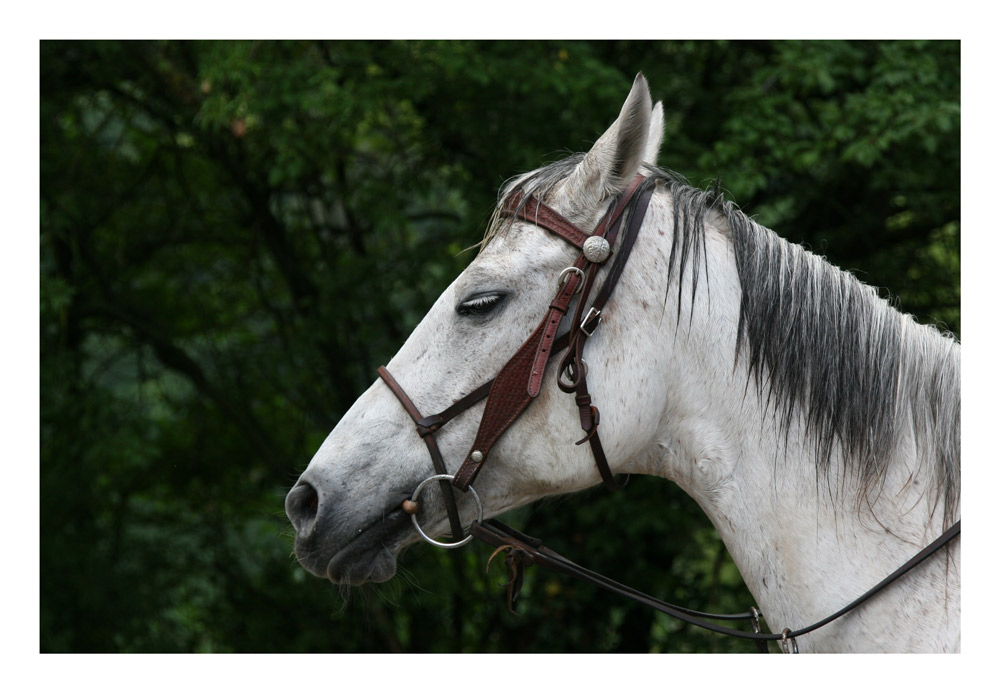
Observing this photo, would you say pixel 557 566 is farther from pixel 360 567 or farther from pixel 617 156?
pixel 617 156

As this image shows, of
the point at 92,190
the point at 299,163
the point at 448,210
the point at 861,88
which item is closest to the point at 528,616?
the point at 448,210

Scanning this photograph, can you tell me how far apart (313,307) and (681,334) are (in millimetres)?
4208

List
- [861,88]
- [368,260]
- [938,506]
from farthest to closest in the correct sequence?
[368,260] → [861,88] → [938,506]

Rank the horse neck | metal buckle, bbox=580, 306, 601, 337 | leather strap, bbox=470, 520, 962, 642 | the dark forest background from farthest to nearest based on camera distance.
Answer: the dark forest background → leather strap, bbox=470, 520, 962, 642 → metal buckle, bbox=580, 306, 601, 337 → the horse neck

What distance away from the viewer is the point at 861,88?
15.8 ft

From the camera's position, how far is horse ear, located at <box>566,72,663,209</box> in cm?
185

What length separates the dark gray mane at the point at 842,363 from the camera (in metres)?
1.87

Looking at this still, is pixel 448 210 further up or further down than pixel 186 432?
further up

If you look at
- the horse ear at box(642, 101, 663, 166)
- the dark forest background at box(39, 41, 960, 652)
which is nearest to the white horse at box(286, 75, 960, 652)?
the horse ear at box(642, 101, 663, 166)

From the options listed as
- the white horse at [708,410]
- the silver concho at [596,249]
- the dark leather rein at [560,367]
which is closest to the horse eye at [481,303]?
the white horse at [708,410]

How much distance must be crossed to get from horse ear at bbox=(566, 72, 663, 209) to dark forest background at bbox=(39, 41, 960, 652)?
2373 mm

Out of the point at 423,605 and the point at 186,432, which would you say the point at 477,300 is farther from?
the point at 186,432

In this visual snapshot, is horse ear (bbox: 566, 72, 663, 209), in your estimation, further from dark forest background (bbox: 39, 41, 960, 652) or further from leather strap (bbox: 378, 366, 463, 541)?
dark forest background (bbox: 39, 41, 960, 652)

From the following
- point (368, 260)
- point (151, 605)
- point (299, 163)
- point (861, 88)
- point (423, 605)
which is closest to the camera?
point (299, 163)
